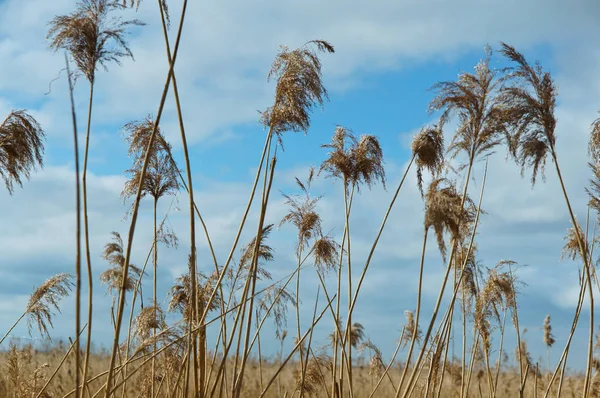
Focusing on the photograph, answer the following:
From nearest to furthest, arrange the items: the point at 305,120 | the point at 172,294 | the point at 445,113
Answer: the point at 305,120
the point at 445,113
the point at 172,294

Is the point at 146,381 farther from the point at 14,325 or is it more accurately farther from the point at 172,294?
the point at 14,325

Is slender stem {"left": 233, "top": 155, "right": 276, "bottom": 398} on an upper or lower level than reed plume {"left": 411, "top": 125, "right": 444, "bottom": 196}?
lower

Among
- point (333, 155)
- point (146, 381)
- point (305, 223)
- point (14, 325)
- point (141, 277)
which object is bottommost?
point (146, 381)

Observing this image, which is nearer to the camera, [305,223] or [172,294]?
[172,294]

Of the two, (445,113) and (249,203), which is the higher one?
(445,113)

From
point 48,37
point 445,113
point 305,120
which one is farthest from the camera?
point 445,113

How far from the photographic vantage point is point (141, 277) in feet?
19.4

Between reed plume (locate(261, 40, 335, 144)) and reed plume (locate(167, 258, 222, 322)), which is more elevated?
reed plume (locate(261, 40, 335, 144))

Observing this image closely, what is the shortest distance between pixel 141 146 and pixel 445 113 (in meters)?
2.06

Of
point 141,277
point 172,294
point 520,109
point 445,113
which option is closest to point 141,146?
point 172,294

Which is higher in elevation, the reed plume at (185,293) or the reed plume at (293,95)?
the reed plume at (293,95)

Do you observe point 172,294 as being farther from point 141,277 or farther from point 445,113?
point 445,113

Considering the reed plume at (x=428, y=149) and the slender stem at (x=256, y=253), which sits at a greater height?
the reed plume at (x=428, y=149)

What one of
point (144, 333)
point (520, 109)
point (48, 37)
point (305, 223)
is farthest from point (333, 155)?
point (48, 37)
